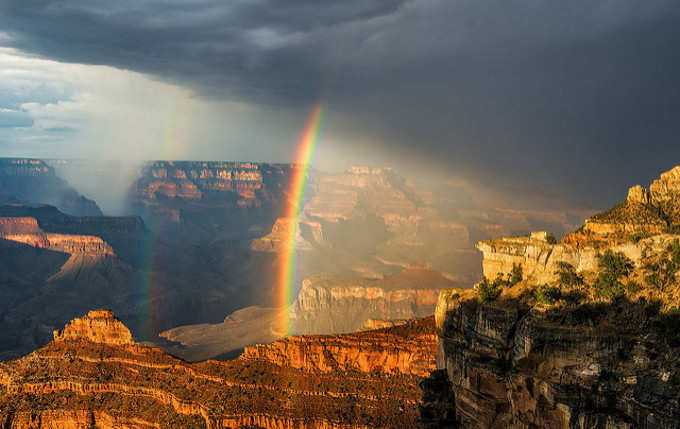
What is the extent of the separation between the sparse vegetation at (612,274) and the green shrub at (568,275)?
69cm

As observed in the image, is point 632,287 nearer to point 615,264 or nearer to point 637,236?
point 615,264

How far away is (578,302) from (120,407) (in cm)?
4684

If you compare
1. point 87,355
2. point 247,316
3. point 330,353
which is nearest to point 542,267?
point 330,353

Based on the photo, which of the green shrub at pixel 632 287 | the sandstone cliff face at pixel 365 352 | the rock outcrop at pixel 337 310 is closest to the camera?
the green shrub at pixel 632 287

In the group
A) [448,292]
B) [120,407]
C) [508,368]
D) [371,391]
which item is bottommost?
[120,407]

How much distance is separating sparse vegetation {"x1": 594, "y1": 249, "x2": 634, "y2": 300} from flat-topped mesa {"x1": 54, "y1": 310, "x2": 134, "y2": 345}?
182 feet

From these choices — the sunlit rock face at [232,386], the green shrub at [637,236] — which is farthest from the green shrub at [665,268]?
the sunlit rock face at [232,386]

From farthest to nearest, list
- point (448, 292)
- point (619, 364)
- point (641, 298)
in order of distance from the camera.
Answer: point (448, 292) < point (641, 298) < point (619, 364)

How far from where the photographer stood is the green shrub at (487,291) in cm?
2270

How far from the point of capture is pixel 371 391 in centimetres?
4625

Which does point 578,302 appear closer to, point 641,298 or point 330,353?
point 641,298

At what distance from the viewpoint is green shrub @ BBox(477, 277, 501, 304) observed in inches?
894

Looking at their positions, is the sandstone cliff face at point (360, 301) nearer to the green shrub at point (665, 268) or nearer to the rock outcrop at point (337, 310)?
the rock outcrop at point (337, 310)

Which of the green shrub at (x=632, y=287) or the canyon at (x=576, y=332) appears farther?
the green shrub at (x=632, y=287)
